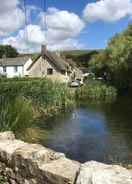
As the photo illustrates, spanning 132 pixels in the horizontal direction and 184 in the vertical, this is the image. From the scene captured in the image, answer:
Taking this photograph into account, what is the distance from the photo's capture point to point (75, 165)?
3.21 meters

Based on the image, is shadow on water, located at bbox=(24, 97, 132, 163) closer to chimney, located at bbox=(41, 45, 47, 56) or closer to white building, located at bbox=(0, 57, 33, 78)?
chimney, located at bbox=(41, 45, 47, 56)

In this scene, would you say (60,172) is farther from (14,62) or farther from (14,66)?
(14,62)

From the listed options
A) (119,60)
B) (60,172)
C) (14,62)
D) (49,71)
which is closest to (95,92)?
(119,60)

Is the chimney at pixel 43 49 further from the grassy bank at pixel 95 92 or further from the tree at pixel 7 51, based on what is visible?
the tree at pixel 7 51

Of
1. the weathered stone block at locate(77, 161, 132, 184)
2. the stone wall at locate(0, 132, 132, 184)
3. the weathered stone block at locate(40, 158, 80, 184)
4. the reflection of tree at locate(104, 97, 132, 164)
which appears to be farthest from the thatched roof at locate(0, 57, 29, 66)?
the weathered stone block at locate(77, 161, 132, 184)

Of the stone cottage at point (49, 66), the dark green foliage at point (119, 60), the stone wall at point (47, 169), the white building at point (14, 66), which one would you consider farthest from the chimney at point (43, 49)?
the stone wall at point (47, 169)

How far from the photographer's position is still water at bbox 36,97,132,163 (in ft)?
36.0

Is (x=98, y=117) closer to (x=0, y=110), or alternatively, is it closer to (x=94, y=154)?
(x=94, y=154)

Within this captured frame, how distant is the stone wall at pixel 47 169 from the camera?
2742 millimetres

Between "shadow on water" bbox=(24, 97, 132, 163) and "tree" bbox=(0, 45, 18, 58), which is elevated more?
→ "tree" bbox=(0, 45, 18, 58)

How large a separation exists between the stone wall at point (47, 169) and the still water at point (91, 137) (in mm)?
6391

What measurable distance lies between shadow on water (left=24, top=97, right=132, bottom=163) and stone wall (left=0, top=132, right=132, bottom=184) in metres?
6.45

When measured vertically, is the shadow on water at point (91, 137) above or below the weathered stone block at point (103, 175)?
below

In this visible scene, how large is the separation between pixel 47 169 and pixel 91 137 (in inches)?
439
